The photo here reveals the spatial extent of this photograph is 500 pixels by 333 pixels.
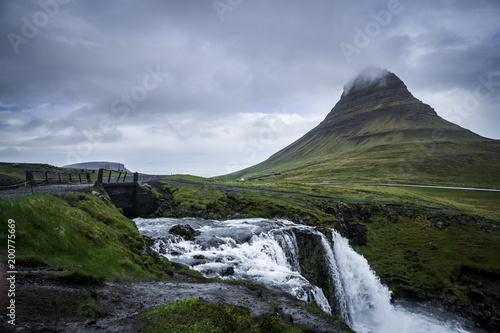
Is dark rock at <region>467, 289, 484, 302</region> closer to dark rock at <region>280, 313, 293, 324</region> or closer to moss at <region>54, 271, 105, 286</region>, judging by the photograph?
dark rock at <region>280, 313, 293, 324</region>

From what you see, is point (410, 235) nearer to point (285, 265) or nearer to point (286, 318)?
point (285, 265)

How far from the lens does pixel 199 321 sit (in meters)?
8.79

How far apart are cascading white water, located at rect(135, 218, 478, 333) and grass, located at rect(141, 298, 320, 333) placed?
8980mm

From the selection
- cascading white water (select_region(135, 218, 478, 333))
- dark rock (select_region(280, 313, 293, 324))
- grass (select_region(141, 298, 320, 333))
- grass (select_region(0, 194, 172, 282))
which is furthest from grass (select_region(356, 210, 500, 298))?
grass (select_region(0, 194, 172, 282))

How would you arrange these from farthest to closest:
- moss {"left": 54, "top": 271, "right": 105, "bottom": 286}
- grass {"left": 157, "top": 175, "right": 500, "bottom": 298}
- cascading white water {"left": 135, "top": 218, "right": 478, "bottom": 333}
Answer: grass {"left": 157, "top": 175, "right": 500, "bottom": 298} → cascading white water {"left": 135, "top": 218, "right": 478, "bottom": 333} → moss {"left": 54, "top": 271, "right": 105, "bottom": 286}

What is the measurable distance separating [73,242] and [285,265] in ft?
69.9

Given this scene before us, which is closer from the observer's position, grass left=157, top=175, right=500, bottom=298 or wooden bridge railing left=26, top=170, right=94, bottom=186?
wooden bridge railing left=26, top=170, right=94, bottom=186

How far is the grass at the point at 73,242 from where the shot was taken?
12.6m

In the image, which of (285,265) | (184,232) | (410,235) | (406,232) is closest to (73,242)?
(184,232)

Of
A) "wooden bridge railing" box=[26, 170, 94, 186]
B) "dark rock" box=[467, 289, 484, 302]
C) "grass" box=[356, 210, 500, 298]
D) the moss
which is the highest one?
"wooden bridge railing" box=[26, 170, 94, 186]

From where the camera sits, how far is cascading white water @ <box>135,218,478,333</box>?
2153 centimetres

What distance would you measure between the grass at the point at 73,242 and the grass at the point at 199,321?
17.3ft

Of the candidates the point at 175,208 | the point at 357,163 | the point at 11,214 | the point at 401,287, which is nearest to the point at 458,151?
the point at 357,163

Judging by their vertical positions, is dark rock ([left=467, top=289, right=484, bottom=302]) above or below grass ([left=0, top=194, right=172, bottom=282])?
below
